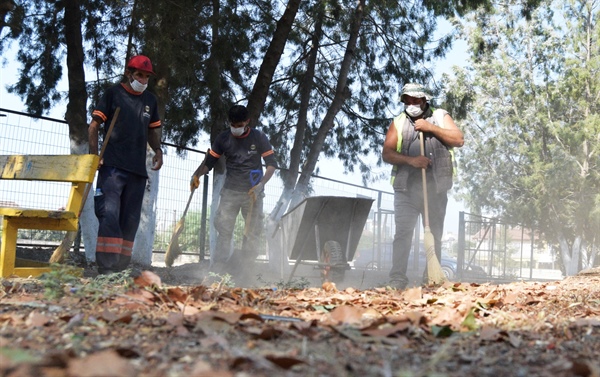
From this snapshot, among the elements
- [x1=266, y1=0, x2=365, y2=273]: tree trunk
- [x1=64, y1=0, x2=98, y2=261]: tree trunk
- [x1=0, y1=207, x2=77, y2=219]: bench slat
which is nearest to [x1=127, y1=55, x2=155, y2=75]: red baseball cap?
[x1=0, y1=207, x2=77, y2=219]: bench slat

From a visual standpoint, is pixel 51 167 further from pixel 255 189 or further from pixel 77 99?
pixel 77 99

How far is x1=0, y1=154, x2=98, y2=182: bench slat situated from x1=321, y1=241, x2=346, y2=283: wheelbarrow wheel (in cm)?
274

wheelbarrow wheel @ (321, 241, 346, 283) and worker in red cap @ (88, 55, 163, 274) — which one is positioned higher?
worker in red cap @ (88, 55, 163, 274)

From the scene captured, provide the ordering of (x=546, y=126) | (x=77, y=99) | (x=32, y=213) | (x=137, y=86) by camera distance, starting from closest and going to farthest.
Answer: (x=32, y=213)
(x=137, y=86)
(x=77, y=99)
(x=546, y=126)

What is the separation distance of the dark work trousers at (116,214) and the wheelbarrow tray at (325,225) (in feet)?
6.62

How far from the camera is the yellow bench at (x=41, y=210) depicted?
19.7ft

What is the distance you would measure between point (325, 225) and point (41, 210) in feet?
11.3

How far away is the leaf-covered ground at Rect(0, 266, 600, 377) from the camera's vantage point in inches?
89.8

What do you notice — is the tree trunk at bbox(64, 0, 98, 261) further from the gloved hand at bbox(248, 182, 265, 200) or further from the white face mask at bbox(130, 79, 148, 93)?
the white face mask at bbox(130, 79, 148, 93)

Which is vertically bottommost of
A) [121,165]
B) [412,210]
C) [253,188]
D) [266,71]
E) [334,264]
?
[334,264]

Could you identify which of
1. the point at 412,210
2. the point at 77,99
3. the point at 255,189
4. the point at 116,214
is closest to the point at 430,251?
the point at 412,210

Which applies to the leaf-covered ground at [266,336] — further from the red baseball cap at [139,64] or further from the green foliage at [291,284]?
the red baseball cap at [139,64]

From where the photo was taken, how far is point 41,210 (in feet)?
19.2

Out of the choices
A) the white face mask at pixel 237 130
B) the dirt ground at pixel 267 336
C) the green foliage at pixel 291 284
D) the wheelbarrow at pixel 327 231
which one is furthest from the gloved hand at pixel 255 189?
the dirt ground at pixel 267 336
